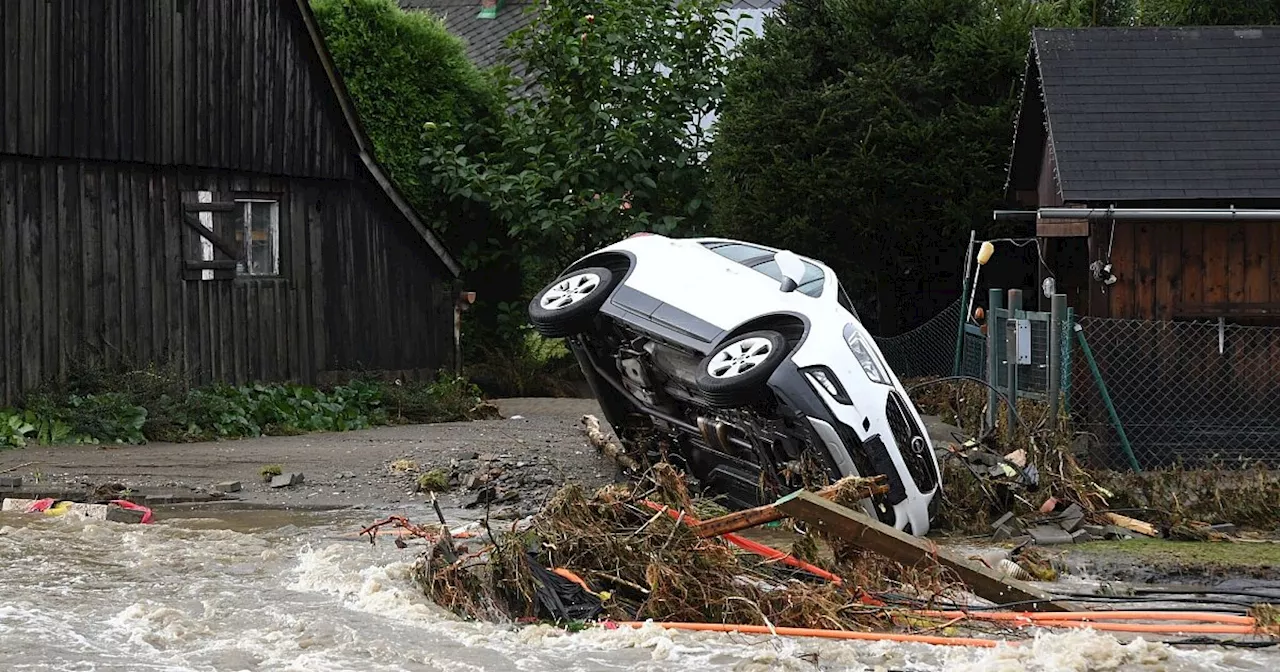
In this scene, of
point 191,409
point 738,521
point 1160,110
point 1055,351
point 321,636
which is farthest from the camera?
point 191,409

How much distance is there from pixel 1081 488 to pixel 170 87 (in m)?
A: 11.3

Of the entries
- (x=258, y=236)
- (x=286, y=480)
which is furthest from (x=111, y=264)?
(x=286, y=480)

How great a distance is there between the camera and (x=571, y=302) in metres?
12.7

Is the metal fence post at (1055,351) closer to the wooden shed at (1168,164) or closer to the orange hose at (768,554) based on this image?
the wooden shed at (1168,164)

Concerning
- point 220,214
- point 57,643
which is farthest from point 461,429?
point 57,643

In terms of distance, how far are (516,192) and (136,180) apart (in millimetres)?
6357

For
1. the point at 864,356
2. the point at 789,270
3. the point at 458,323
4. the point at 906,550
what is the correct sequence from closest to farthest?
1. the point at 906,550
2. the point at 864,356
3. the point at 789,270
4. the point at 458,323

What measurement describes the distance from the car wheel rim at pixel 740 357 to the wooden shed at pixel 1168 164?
465 centimetres

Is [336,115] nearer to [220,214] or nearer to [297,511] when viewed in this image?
[220,214]

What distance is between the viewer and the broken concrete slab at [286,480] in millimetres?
14086

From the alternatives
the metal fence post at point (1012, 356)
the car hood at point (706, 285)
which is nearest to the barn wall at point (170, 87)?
the car hood at point (706, 285)

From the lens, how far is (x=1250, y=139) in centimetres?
1598

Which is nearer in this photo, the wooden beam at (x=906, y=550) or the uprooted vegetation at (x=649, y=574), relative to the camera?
the uprooted vegetation at (x=649, y=574)

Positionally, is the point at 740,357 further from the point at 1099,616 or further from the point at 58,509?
the point at 58,509
